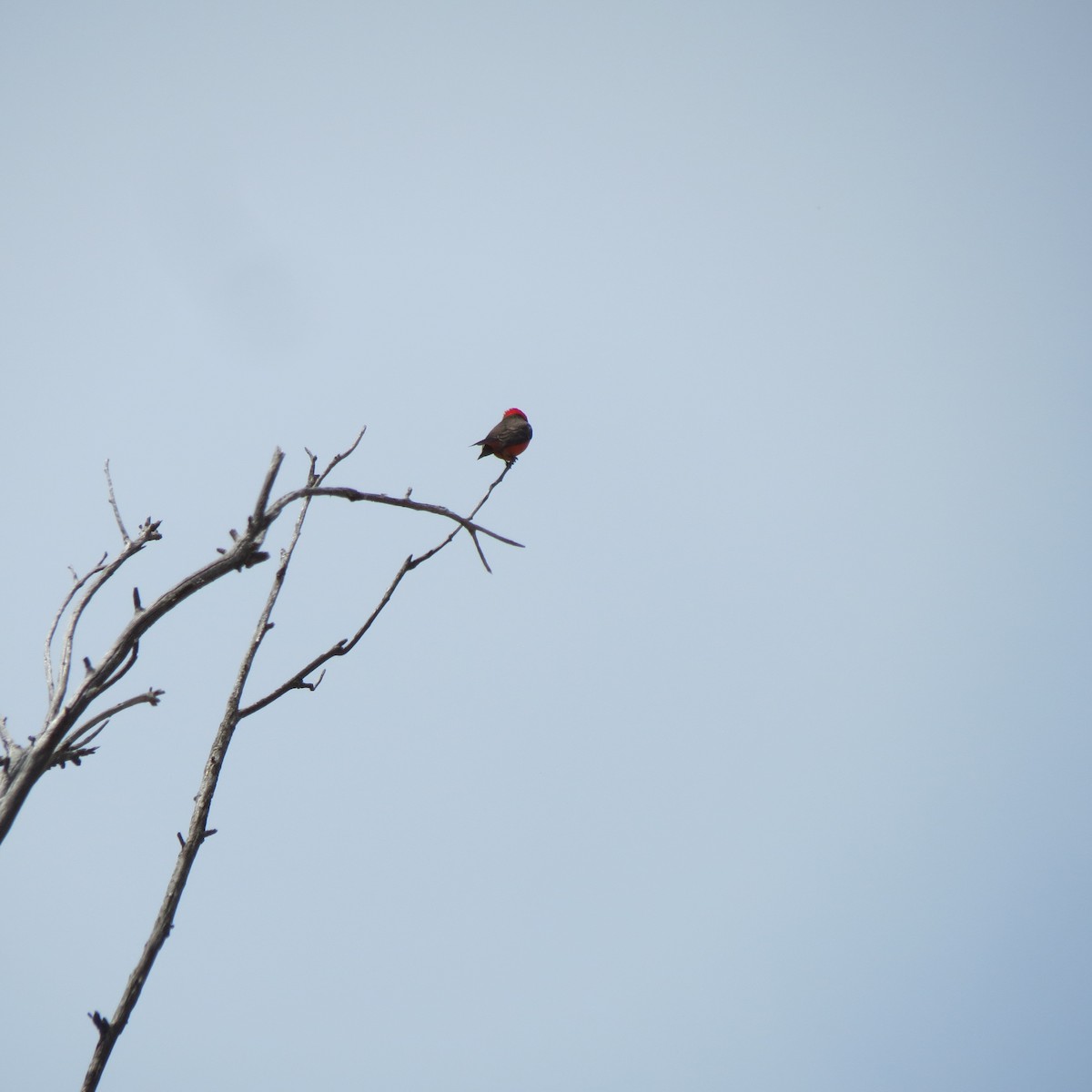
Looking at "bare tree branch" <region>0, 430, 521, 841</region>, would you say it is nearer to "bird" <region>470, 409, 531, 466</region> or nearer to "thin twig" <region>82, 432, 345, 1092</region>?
"thin twig" <region>82, 432, 345, 1092</region>

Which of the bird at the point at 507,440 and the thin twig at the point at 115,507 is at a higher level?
the bird at the point at 507,440

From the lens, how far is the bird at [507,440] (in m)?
7.26

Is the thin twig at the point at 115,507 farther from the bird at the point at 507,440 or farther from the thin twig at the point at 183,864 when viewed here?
the bird at the point at 507,440

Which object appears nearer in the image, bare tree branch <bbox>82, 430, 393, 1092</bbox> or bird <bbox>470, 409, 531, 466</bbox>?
bare tree branch <bbox>82, 430, 393, 1092</bbox>

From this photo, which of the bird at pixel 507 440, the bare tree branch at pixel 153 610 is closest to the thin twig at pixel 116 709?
the bare tree branch at pixel 153 610

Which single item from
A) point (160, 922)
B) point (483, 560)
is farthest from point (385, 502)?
point (160, 922)

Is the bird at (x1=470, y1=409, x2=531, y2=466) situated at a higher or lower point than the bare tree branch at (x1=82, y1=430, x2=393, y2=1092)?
higher

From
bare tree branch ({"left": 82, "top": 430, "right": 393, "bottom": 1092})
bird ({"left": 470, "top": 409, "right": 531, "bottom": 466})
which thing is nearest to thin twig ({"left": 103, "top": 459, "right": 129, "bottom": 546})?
bare tree branch ({"left": 82, "top": 430, "right": 393, "bottom": 1092})

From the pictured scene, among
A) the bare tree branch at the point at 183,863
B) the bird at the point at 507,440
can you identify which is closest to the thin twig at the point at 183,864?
the bare tree branch at the point at 183,863

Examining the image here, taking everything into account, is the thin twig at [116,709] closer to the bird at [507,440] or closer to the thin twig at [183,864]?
the thin twig at [183,864]

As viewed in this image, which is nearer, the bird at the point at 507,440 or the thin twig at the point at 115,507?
the thin twig at the point at 115,507

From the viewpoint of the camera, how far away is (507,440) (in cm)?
727

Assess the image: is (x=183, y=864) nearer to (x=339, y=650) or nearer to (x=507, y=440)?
(x=339, y=650)

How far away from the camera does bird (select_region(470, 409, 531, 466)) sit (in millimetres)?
7258
